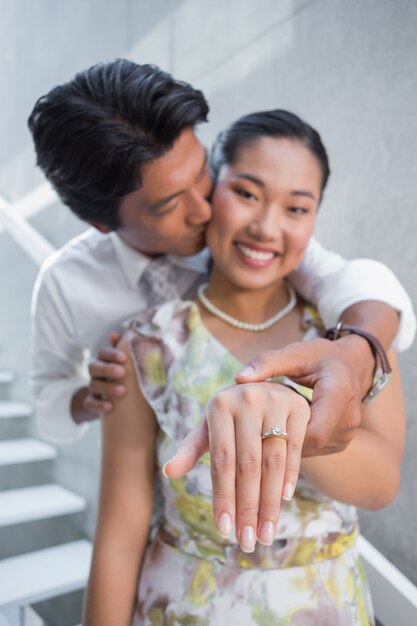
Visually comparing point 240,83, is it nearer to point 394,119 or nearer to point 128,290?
point 394,119

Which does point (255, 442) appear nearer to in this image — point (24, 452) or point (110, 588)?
point (110, 588)

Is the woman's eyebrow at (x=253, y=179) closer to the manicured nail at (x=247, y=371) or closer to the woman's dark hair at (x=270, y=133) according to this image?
the woman's dark hair at (x=270, y=133)

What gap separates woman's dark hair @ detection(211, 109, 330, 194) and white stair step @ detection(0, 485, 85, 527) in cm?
140

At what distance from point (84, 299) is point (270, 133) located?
1.72ft

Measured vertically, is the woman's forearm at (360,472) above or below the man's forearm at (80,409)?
above

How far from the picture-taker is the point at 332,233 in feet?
4.92

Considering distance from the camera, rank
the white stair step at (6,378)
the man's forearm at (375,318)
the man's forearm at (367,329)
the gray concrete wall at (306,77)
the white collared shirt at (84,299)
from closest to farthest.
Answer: the man's forearm at (367,329) < the man's forearm at (375,318) < the white collared shirt at (84,299) < the gray concrete wall at (306,77) < the white stair step at (6,378)

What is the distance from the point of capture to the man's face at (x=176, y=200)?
40.7 inches

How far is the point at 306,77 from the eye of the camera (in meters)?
1.55

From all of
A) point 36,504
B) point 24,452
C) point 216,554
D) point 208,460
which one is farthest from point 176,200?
point 24,452

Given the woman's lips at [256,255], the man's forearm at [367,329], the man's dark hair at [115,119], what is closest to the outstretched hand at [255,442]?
the man's forearm at [367,329]

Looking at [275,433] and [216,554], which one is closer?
[275,433]

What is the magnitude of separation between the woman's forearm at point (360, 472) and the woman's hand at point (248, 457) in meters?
0.24

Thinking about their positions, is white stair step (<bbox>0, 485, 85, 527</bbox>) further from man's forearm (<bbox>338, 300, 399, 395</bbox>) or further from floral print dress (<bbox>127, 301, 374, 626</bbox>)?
man's forearm (<bbox>338, 300, 399, 395</bbox>)
